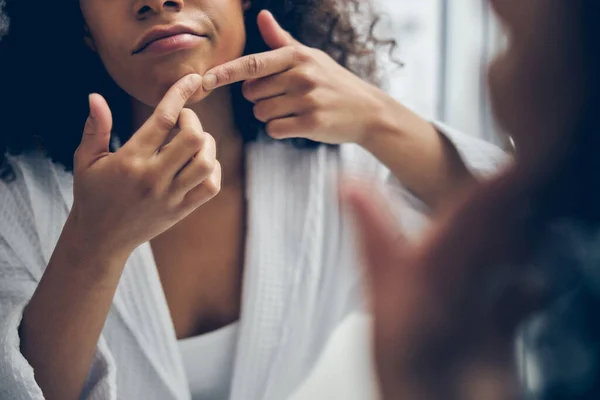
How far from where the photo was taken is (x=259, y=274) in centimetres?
56

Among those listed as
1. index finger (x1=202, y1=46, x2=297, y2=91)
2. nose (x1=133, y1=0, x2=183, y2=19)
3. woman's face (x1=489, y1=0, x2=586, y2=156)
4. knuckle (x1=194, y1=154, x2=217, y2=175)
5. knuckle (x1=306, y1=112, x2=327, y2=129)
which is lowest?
knuckle (x1=306, y1=112, x2=327, y2=129)

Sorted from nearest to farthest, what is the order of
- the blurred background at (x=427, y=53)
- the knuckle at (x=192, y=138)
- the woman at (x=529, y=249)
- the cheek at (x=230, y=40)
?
the woman at (x=529, y=249), the knuckle at (x=192, y=138), the cheek at (x=230, y=40), the blurred background at (x=427, y=53)

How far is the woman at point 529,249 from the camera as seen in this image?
0.18m

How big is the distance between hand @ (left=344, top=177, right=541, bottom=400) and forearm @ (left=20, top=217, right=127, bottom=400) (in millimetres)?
270

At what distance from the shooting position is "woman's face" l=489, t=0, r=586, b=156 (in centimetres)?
18

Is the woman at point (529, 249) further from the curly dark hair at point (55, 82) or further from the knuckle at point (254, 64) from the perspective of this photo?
the curly dark hair at point (55, 82)

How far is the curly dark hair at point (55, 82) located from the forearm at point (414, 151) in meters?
0.08

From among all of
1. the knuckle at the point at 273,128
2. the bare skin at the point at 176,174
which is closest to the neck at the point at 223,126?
the bare skin at the point at 176,174

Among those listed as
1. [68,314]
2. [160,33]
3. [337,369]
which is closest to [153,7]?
[160,33]

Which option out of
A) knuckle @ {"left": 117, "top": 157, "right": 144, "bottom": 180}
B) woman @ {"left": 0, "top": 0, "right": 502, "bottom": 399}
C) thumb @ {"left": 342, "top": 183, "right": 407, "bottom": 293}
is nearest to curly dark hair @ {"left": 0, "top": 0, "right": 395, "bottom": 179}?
woman @ {"left": 0, "top": 0, "right": 502, "bottom": 399}

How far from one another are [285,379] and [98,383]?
0.17m

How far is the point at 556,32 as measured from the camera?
0.59 ft

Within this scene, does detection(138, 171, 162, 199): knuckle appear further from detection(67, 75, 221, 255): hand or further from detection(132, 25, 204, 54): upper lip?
detection(132, 25, 204, 54): upper lip

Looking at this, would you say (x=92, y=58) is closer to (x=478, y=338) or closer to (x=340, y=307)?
(x=340, y=307)
